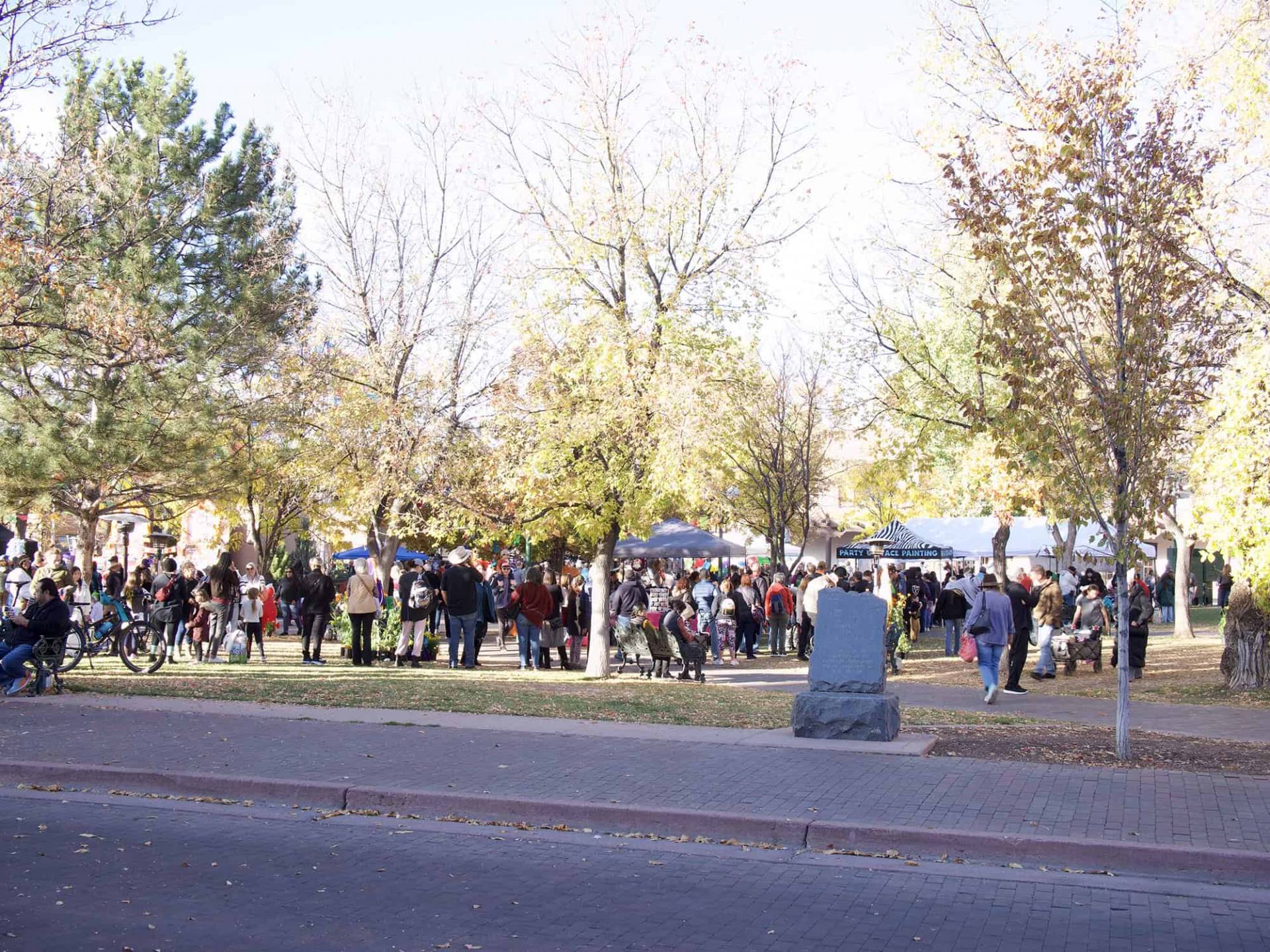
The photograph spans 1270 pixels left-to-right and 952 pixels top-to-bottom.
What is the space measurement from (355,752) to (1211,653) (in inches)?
791

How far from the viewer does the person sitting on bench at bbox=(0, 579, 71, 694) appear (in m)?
14.0

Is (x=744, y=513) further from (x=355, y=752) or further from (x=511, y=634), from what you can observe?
(x=355, y=752)

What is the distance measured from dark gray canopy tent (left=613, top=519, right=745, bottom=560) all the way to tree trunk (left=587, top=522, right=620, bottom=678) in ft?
25.1

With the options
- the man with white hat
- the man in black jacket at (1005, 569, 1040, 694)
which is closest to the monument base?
the man in black jacket at (1005, 569, 1040, 694)

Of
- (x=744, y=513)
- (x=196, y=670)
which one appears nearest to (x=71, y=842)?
(x=196, y=670)

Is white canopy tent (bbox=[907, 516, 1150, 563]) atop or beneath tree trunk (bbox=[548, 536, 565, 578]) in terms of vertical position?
atop

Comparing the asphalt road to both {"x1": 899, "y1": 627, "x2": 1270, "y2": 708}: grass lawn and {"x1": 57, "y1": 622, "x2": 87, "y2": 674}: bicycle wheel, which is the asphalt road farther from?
{"x1": 899, "y1": 627, "x2": 1270, "y2": 708}: grass lawn

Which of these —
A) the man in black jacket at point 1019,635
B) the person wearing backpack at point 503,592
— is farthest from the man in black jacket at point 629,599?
the person wearing backpack at point 503,592

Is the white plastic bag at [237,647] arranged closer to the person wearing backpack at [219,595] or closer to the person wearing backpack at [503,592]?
the person wearing backpack at [219,595]

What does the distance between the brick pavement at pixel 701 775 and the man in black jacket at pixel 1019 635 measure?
25.6 feet

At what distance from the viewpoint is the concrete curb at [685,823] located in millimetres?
7383

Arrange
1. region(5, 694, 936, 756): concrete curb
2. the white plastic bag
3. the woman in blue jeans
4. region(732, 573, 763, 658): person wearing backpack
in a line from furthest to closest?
region(732, 573, 763, 658): person wearing backpack < the white plastic bag < the woman in blue jeans < region(5, 694, 936, 756): concrete curb

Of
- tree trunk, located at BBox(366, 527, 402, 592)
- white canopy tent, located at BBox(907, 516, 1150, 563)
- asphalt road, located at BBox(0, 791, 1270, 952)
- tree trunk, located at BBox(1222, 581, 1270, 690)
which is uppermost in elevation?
white canopy tent, located at BBox(907, 516, 1150, 563)

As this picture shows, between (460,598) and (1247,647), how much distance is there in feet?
39.5
